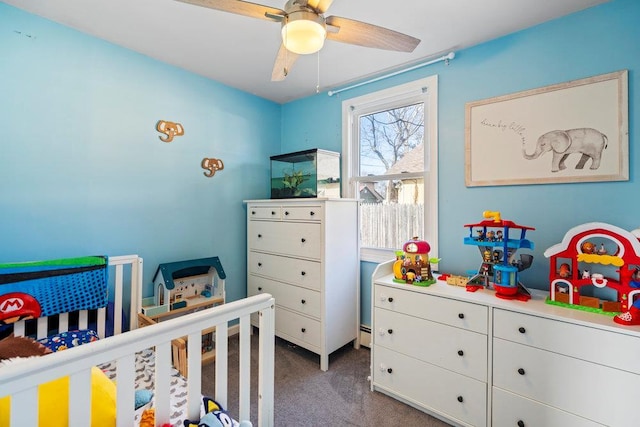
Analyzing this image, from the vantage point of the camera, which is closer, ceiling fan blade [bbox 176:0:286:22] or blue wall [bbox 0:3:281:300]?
ceiling fan blade [bbox 176:0:286:22]

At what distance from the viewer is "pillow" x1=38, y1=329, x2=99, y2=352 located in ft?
4.99

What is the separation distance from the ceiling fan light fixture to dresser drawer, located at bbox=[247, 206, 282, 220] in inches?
61.8

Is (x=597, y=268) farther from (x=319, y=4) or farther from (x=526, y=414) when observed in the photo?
(x=319, y=4)

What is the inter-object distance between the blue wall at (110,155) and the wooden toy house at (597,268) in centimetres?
258

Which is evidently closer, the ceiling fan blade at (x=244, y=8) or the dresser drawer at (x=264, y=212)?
the ceiling fan blade at (x=244, y=8)

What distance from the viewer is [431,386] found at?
1790 mm

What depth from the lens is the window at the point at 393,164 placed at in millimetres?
2354

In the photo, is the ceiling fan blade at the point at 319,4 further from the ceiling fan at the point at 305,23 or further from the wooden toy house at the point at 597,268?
the wooden toy house at the point at 597,268

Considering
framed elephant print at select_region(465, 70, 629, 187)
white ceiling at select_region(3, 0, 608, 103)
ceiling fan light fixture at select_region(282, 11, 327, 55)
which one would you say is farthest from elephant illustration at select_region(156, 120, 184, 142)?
framed elephant print at select_region(465, 70, 629, 187)

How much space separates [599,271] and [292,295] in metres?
2.08

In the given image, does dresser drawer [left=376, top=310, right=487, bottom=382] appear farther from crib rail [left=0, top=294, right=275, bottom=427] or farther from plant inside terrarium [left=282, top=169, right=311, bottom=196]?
plant inside terrarium [left=282, top=169, right=311, bottom=196]

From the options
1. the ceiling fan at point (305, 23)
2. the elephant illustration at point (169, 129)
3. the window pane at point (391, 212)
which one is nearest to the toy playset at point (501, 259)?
the window pane at point (391, 212)

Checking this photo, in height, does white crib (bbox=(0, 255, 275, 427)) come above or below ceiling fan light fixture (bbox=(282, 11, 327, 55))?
below

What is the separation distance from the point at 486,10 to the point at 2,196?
10.2 ft
